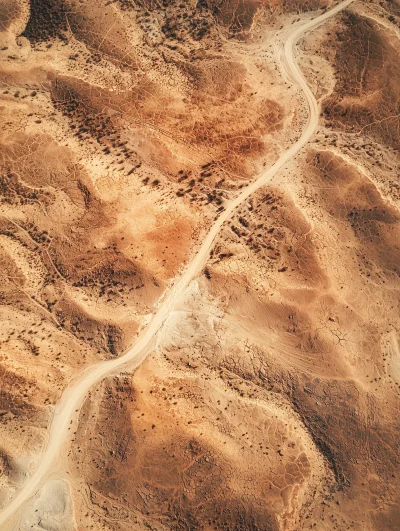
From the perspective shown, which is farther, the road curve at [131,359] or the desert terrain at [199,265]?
the desert terrain at [199,265]

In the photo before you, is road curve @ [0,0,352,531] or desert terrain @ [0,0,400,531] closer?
road curve @ [0,0,352,531]

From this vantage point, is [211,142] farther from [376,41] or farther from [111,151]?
[376,41]

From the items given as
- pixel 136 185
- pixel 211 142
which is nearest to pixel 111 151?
pixel 136 185

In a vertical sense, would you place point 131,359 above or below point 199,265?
below
